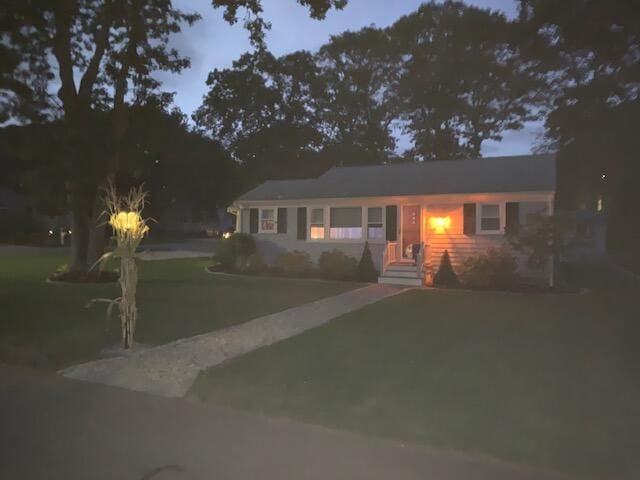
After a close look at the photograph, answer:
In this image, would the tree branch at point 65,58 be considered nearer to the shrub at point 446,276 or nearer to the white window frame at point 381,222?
the white window frame at point 381,222

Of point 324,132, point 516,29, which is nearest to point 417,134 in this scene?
point 324,132

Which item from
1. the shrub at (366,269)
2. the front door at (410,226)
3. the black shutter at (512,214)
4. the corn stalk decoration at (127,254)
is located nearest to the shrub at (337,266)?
the shrub at (366,269)

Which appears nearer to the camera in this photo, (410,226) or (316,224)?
(410,226)

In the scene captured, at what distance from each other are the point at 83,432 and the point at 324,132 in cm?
3735

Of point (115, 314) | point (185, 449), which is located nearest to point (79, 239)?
point (115, 314)

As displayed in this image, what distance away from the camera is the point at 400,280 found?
1662 centimetres

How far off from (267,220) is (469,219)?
7.76 meters

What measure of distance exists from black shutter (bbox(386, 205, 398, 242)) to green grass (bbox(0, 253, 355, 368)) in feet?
9.84

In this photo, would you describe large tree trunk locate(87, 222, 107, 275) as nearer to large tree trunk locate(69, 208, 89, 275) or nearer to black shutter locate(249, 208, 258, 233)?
large tree trunk locate(69, 208, 89, 275)

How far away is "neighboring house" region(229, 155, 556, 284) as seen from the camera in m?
16.8

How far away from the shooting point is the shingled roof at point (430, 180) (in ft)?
56.5

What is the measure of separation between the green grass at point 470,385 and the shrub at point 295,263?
8.68m

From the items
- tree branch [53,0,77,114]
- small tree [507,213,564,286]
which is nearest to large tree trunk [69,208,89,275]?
tree branch [53,0,77,114]

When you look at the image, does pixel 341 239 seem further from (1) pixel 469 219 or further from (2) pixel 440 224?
(1) pixel 469 219
